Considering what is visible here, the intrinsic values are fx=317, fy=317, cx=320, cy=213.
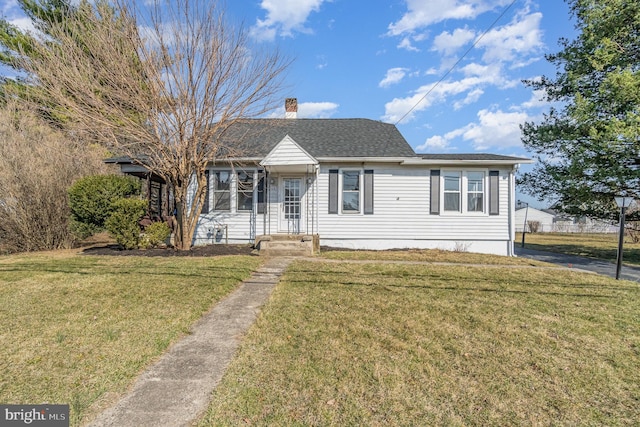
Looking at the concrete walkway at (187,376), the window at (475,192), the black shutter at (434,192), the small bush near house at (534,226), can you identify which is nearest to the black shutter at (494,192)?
the window at (475,192)

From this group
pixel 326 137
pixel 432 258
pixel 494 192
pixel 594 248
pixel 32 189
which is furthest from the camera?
pixel 594 248

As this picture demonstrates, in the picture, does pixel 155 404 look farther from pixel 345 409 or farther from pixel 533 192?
pixel 533 192

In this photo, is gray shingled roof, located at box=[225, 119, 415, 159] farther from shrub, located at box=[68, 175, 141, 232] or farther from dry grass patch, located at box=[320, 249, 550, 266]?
shrub, located at box=[68, 175, 141, 232]

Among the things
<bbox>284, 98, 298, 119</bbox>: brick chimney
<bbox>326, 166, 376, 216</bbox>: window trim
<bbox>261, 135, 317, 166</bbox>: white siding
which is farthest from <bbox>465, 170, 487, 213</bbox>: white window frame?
<bbox>284, 98, 298, 119</bbox>: brick chimney

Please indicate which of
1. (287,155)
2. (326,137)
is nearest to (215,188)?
(287,155)

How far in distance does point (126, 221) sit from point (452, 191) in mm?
10667

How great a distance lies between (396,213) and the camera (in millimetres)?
11320

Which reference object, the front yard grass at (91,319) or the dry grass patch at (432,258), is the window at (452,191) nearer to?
the dry grass patch at (432,258)

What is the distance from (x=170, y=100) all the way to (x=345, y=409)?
9.17 m

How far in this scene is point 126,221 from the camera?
938 centimetres

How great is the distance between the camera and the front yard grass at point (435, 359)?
8.18 feet

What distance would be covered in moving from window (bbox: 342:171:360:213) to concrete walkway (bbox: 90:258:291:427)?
22.8 feet

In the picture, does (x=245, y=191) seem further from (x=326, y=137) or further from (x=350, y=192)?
(x=326, y=137)

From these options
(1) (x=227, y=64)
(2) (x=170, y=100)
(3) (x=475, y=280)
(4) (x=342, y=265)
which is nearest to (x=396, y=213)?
(4) (x=342, y=265)
